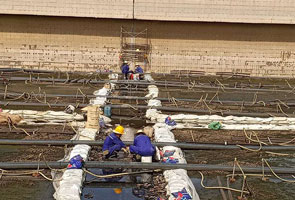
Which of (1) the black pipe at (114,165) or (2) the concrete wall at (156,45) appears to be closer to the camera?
(1) the black pipe at (114,165)

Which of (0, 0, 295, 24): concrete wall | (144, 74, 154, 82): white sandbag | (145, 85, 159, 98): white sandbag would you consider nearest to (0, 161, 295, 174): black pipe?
(145, 85, 159, 98): white sandbag

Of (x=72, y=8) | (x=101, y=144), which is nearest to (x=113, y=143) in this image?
(x=101, y=144)

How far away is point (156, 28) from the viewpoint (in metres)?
25.1

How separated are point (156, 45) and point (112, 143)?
15.9 meters

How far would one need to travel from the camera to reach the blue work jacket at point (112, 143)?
394 inches

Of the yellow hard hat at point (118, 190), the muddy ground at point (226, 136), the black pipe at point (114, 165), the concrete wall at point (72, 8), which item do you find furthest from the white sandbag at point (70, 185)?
the concrete wall at point (72, 8)

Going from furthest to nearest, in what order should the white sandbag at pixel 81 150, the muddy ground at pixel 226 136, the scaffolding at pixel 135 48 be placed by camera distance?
the scaffolding at pixel 135 48 < the muddy ground at pixel 226 136 < the white sandbag at pixel 81 150

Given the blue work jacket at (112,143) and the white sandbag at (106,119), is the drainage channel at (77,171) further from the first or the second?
the white sandbag at (106,119)

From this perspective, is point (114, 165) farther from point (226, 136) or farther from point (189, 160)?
point (226, 136)

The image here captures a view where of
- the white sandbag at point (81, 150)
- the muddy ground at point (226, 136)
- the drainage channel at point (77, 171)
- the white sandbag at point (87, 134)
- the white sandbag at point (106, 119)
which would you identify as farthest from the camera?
the white sandbag at point (106, 119)

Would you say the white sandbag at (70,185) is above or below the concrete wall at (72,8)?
below

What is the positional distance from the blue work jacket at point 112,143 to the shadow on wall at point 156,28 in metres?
15.8

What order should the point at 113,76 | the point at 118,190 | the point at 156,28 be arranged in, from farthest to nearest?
the point at 156,28 → the point at 113,76 → the point at 118,190

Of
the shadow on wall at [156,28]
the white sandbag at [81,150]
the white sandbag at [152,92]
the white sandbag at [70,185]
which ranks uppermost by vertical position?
the shadow on wall at [156,28]
